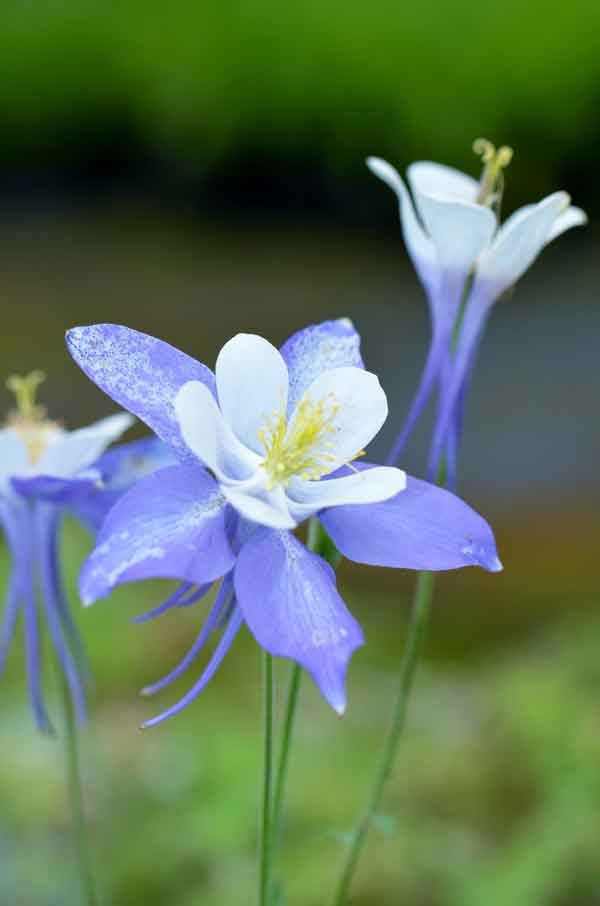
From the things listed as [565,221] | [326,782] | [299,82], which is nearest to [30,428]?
[565,221]

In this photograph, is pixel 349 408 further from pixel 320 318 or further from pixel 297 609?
pixel 320 318

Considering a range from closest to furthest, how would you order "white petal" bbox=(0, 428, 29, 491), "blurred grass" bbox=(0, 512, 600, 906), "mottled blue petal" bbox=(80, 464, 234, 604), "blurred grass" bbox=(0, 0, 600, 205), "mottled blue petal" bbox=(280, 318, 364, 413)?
"mottled blue petal" bbox=(80, 464, 234, 604), "mottled blue petal" bbox=(280, 318, 364, 413), "white petal" bbox=(0, 428, 29, 491), "blurred grass" bbox=(0, 512, 600, 906), "blurred grass" bbox=(0, 0, 600, 205)

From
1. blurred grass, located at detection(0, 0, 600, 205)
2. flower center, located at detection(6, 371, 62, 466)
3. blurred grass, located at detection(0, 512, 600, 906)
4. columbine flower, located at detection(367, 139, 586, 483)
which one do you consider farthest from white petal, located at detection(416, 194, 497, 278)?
blurred grass, located at detection(0, 0, 600, 205)

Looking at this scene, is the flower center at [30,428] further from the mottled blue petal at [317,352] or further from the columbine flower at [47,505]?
the mottled blue petal at [317,352]

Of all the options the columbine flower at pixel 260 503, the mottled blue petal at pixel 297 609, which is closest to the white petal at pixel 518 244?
the columbine flower at pixel 260 503

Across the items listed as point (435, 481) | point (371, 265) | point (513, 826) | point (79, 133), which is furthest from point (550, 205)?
point (79, 133)

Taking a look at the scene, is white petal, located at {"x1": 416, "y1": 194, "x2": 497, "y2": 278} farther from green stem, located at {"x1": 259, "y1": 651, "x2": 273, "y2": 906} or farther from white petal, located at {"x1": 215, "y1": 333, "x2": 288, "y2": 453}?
green stem, located at {"x1": 259, "y1": 651, "x2": 273, "y2": 906}

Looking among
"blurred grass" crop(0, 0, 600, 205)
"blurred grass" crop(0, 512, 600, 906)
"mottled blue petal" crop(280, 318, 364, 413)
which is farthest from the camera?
"blurred grass" crop(0, 0, 600, 205)
